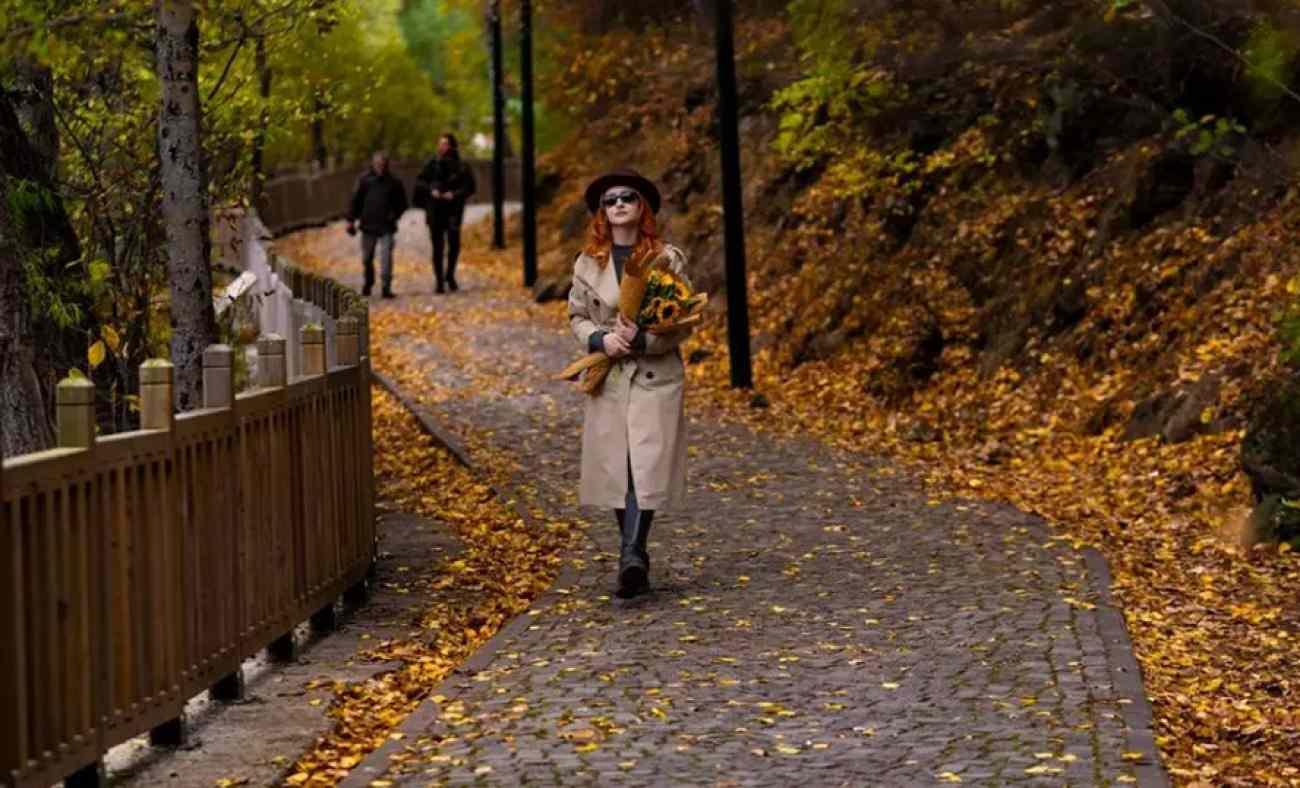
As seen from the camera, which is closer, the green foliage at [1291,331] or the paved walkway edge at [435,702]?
the paved walkway edge at [435,702]

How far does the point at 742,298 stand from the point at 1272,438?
925cm

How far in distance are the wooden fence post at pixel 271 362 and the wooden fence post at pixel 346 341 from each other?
1.79 m

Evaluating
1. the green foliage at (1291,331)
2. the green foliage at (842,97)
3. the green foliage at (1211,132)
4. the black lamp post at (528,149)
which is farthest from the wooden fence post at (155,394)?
the black lamp post at (528,149)

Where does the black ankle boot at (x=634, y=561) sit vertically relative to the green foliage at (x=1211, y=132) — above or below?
below

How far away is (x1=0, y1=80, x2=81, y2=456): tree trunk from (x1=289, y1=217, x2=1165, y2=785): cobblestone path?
2.60 m

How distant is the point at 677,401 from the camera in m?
11.6

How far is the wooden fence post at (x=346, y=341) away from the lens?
11461 mm

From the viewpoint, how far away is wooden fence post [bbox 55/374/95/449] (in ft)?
23.0

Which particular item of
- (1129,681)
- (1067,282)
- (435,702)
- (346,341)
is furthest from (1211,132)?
(435,702)

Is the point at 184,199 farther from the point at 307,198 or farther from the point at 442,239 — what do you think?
the point at 307,198

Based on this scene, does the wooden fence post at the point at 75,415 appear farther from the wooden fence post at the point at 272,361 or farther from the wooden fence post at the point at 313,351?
the wooden fence post at the point at 313,351

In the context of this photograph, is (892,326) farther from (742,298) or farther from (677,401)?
(677,401)

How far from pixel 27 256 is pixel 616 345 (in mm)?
3792

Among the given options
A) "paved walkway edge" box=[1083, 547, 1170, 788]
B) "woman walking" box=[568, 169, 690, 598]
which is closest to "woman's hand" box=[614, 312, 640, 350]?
"woman walking" box=[568, 169, 690, 598]
